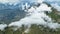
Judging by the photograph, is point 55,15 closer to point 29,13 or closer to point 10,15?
point 29,13

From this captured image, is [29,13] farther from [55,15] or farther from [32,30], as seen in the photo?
[55,15]

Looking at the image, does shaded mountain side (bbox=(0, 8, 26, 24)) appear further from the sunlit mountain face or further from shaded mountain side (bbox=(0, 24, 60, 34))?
shaded mountain side (bbox=(0, 24, 60, 34))

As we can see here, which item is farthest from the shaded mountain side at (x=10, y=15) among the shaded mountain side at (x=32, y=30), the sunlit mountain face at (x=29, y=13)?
the shaded mountain side at (x=32, y=30)

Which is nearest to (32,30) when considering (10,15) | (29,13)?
(29,13)

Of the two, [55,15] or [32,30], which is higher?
[55,15]

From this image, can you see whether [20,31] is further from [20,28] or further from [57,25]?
[57,25]

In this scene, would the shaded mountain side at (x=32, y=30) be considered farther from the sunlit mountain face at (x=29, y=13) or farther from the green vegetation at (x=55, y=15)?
the green vegetation at (x=55, y=15)

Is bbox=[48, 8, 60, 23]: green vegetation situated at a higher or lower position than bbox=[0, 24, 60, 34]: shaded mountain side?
higher

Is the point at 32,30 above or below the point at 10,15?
below

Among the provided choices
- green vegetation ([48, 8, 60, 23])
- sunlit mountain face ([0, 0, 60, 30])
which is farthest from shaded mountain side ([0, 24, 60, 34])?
green vegetation ([48, 8, 60, 23])

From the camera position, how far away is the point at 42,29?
74.5 inches

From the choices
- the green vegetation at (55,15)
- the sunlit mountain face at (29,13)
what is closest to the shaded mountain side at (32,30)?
the sunlit mountain face at (29,13)

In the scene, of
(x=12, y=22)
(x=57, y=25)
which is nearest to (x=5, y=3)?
(x=12, y=22)

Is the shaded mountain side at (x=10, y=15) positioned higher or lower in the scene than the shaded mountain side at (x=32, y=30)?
higher
